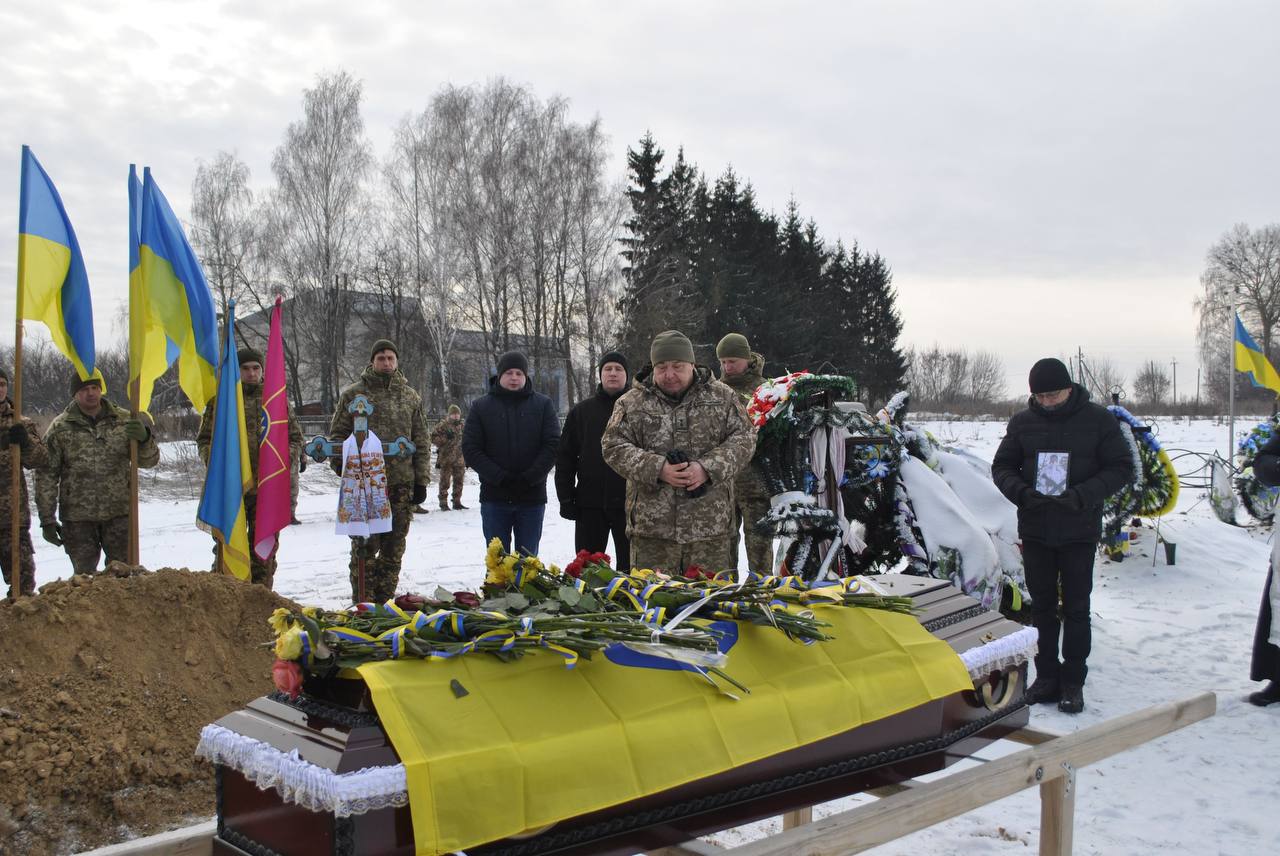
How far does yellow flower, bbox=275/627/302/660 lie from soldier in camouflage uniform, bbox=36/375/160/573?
4120 millimetres

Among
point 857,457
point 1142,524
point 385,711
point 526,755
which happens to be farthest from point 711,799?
point 1142,524

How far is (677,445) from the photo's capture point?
4285 mm

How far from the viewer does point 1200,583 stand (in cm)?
729

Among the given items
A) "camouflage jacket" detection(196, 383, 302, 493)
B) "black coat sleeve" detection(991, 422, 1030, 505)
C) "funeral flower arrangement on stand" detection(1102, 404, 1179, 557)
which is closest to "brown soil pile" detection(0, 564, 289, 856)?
"camouflage jacket" detection(196, 383, 302, 493)

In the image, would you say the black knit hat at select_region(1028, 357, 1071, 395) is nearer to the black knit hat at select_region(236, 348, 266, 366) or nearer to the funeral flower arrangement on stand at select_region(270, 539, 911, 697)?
the funeral flower arrangement on stand at select_region(270, 539, 911, 697)

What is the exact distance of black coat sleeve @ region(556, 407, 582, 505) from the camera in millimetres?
5398

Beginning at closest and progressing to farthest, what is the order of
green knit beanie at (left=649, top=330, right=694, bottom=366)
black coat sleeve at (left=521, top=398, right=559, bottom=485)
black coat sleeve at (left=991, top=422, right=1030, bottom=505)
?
green knit beanie at (left=649, top=330, right=694, bottom=366), black coat sleeve at (left=991, top=422, right=1030, bottom=505), black coat sleeve at (left=521, top=398, right=559, bottom=485)

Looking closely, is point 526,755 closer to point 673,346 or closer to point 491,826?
point 491,826

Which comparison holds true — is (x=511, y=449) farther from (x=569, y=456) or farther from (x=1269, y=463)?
(x=1269, y=463)

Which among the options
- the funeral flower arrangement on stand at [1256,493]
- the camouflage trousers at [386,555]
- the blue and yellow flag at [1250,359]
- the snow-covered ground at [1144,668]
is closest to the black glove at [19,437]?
the camouflage trousers at [386,555]

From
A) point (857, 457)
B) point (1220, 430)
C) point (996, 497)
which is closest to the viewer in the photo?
point (857, 457)

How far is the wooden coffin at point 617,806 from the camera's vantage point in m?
1.74

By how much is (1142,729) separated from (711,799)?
59.5 inches

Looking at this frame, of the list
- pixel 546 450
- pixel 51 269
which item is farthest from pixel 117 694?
pixel 546 450
